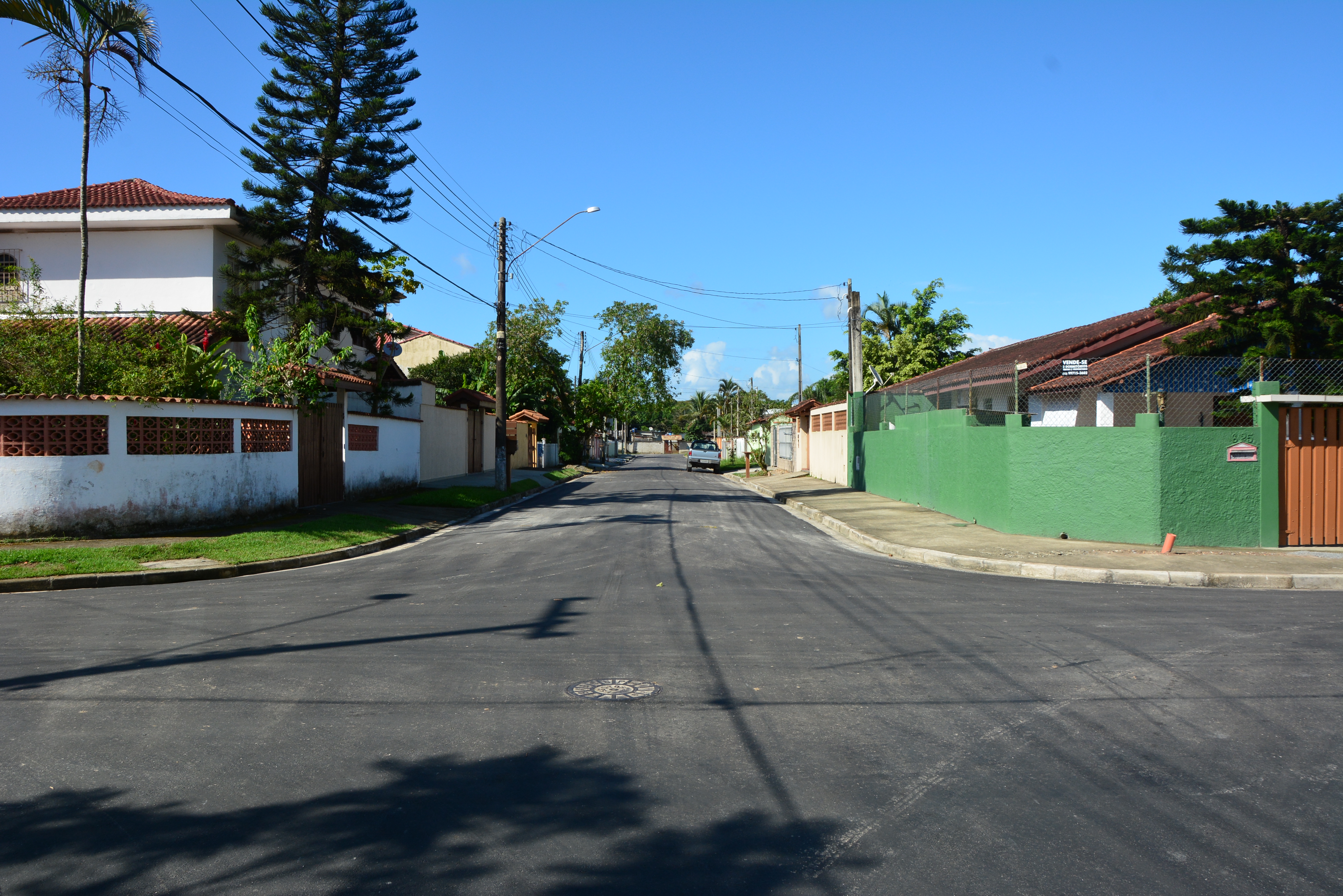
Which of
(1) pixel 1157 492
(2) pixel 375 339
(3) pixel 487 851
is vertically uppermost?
(2) pixel 375 339

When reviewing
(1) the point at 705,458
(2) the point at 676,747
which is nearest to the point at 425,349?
(1) the point at 705,458

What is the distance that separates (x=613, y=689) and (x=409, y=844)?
241cm

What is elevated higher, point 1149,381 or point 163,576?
point 1149,381

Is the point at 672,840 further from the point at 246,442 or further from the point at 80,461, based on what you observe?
the point at 246,442

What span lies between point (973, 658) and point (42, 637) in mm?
8098

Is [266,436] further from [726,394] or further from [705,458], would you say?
[726,394]

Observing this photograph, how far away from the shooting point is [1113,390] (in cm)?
1902

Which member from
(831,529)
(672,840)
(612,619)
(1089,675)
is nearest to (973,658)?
(1089,675)

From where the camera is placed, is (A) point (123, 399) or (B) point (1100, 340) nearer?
(A) point (123, 399)

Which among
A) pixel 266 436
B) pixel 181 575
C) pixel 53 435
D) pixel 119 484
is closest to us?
pixel 181 575

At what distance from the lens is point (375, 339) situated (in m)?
27.1

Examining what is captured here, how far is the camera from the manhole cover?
5.87 metres

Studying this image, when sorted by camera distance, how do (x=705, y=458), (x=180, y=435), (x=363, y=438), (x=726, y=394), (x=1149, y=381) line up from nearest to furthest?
(x=1149, y=381)
(x=180, y=435)
(x=363, y=438)
(x=705, y=458)
(x=726, y=394)

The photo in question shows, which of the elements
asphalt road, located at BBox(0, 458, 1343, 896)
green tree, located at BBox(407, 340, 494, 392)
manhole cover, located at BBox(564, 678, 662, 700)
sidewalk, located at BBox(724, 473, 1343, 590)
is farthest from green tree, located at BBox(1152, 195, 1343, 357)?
green tree, located at BBox(407, 340, 494, 392)
